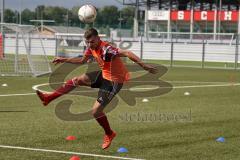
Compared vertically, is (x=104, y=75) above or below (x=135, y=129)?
above

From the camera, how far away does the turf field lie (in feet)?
29.7

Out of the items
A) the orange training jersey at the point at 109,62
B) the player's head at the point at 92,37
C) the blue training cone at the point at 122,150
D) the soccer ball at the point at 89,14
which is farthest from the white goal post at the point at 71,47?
the blue training cone at the point at 122,150

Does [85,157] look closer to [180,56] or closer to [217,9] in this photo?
[180,56]

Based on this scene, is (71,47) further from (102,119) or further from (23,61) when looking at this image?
(102,119)

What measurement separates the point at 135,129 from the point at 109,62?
248 cm

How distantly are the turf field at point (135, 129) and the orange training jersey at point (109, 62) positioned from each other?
3.89 ft

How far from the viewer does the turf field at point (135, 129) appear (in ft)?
29.7

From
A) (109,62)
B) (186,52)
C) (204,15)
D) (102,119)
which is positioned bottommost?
(186,52)

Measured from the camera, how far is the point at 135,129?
11680 mm

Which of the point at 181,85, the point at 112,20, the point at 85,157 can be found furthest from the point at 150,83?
the point at 112,20

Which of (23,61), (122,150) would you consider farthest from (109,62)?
(23,61)

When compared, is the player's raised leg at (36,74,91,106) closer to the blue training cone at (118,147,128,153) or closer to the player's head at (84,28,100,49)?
the player's head at (84,28,100,49)

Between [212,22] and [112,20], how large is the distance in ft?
131

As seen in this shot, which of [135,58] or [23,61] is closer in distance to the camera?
[135,58]
